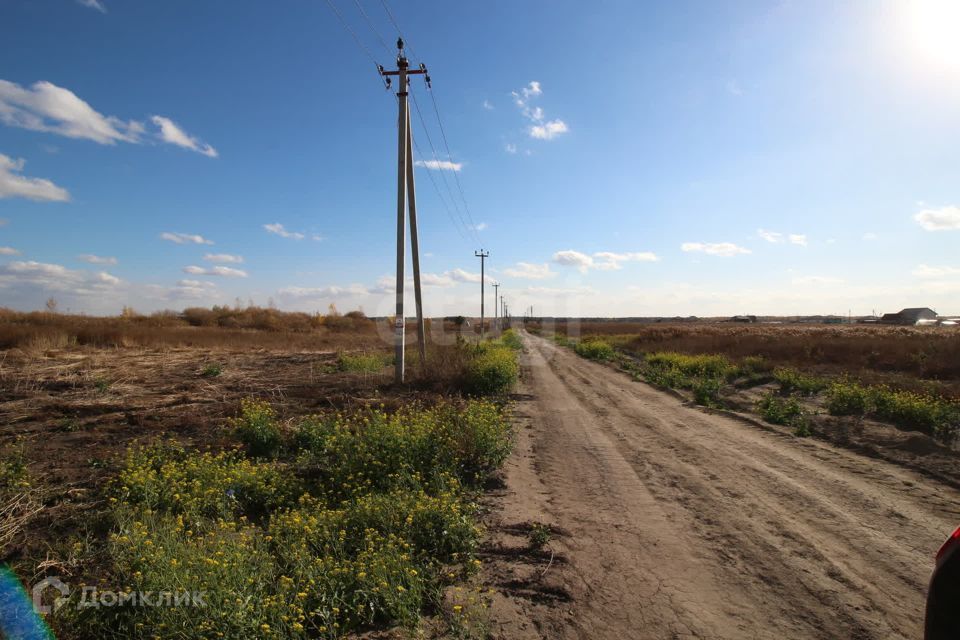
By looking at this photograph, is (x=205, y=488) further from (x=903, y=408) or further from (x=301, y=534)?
(x=903, y=408)

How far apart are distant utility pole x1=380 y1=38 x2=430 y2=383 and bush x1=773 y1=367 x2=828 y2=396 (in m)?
10.5

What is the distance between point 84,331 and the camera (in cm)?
2291

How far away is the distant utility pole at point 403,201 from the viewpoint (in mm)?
11914

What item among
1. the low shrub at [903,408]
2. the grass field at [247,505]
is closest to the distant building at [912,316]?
the low shrub at [903,408]

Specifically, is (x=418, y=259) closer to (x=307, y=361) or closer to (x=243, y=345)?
(x=307, y=361)

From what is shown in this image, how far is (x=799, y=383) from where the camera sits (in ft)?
41.9

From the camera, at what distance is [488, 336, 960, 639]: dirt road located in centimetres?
309

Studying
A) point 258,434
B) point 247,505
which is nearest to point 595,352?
point 258,434

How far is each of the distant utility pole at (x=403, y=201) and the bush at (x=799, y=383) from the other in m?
10.5

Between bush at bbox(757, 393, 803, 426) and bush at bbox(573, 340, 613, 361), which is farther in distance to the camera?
bush at bbox(573, 340, 613, 361)

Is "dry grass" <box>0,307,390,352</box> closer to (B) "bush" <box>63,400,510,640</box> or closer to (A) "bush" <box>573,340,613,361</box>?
(A) "bush" <box>573,340,613,361</box>

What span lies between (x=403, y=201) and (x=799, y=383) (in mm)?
12139

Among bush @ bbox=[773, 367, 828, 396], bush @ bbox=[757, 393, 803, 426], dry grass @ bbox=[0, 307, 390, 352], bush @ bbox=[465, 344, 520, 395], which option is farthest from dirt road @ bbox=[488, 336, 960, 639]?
dry grass @ bbox=[0, 307, 390, 352]

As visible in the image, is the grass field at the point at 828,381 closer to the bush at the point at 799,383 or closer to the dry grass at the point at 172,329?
the bush at the point at 799,383
